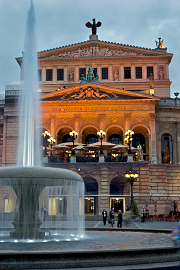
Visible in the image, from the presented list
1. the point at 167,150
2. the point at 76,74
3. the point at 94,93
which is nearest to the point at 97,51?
the point at 76,74

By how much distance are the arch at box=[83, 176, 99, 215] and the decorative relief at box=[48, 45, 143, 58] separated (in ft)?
75.1

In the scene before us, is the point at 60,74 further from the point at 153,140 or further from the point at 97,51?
the point at 153,140

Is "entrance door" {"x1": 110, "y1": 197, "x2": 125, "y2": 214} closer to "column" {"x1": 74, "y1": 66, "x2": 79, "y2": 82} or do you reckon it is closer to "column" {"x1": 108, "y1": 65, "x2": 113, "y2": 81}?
"column" {"x1": 108, "y1": 65, "x2": 113, "y2": 81}

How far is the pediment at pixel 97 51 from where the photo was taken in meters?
57.0

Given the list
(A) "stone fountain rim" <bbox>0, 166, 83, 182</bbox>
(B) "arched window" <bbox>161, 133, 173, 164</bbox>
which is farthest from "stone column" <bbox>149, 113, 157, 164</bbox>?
(A) "stone fountain rim" <bbox>0, 166, 83, 182</bbox>

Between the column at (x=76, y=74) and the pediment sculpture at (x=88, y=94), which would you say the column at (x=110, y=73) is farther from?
the pediment sculpture at (x=88, y=94)

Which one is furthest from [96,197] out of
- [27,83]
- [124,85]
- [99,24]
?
[99,24]

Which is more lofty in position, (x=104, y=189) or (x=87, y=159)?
(x=87, y=159)

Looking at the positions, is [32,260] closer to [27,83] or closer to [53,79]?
[27,83]

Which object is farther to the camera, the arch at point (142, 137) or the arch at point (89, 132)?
the arch at point (89, 132)

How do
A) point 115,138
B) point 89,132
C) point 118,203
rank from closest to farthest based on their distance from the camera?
point 118,203 → point 89,132 → point 115,138

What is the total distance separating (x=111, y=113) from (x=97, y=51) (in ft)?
43.2

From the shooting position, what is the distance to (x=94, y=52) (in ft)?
189

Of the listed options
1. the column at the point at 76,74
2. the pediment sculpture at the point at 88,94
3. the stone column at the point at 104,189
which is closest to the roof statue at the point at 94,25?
the column at the point at 76,74
